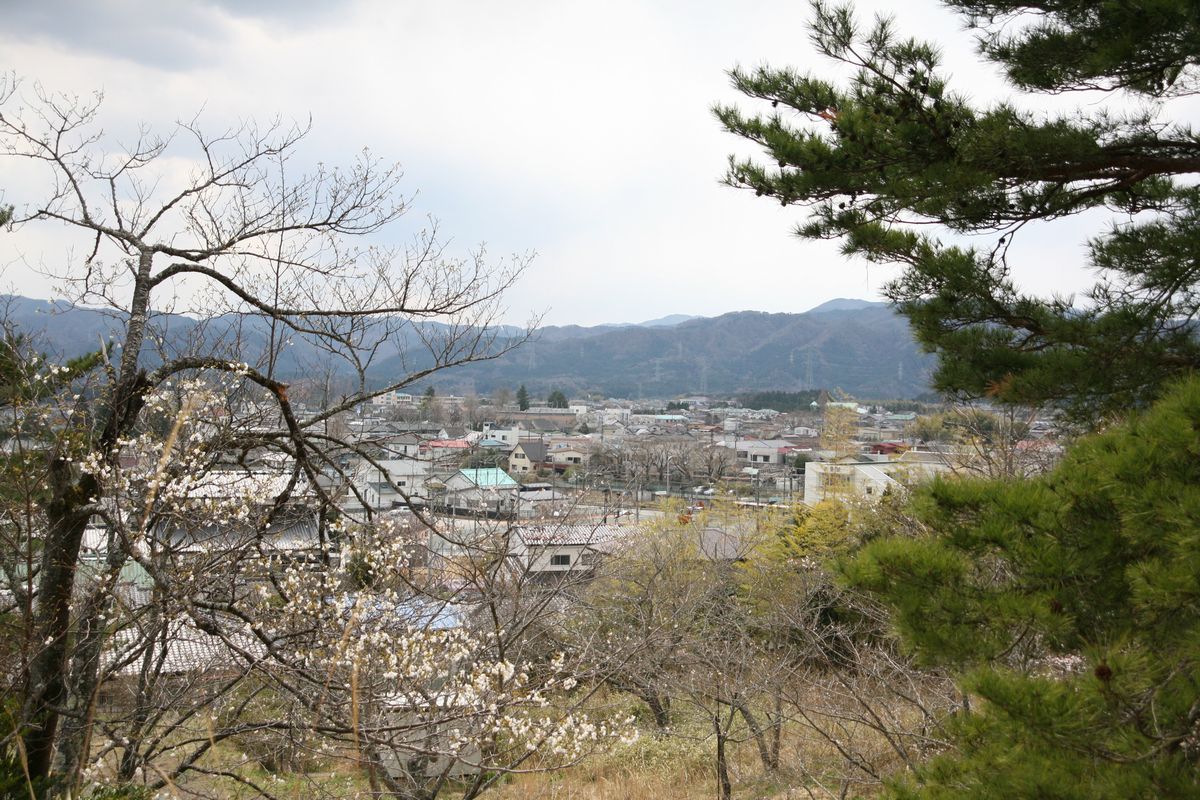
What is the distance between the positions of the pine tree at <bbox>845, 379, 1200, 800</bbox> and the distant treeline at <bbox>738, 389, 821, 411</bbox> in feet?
156

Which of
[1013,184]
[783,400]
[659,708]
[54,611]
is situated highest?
[1013,184]

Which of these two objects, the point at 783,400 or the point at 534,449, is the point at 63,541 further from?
the point at 783,400

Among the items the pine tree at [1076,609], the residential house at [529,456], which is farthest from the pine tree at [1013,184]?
the residential house at [529,456]

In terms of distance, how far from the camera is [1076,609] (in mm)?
1852

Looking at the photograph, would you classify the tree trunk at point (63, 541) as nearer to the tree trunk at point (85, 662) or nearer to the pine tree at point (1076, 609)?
the tree trunk at point (85, 662)

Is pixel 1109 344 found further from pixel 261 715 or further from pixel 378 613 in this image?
pixel 261 715

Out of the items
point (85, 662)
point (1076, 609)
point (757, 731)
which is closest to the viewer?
point (1076, 609)

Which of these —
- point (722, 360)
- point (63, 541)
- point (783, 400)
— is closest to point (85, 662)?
point (63, 541)

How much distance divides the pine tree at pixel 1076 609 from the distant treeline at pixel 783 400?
4752 cm

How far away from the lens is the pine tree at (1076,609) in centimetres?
157

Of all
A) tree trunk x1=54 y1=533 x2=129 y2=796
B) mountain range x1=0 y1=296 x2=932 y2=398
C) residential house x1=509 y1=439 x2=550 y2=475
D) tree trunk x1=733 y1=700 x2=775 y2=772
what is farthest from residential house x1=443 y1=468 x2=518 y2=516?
mountain range x1=0 y1=296 x2=932 y2=398

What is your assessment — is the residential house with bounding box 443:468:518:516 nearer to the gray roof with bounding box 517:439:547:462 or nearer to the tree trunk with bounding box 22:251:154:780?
the tree trunk with bounding box 22:251:154:780

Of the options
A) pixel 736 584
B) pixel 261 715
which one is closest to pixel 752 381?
pixel 736 584

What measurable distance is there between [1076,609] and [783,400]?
5371 centimetres
